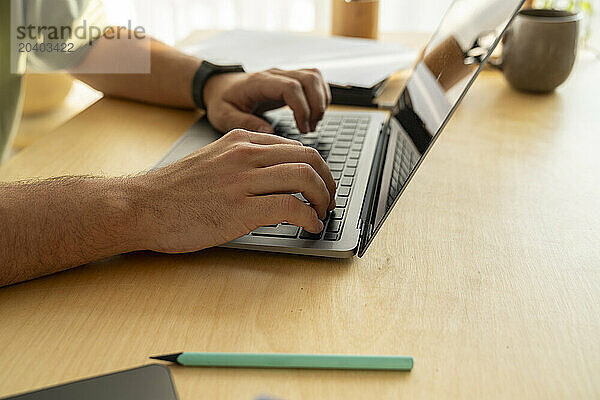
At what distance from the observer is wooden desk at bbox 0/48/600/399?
1.60 ft

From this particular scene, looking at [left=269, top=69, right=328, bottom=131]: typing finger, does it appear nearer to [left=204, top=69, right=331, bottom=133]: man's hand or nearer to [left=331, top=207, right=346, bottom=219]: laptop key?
[left=204, top=69, right=331, bottom=133]: man's hand

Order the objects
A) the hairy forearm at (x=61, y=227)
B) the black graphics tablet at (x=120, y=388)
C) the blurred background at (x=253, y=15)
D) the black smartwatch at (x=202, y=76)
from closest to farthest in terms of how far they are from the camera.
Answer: the black graphics tablet at (x=120, y=388), the hairy forearm at (x=61, y=227), the black smartwatch at (x=202, y=76), the blurred background at (x=253, y=15)

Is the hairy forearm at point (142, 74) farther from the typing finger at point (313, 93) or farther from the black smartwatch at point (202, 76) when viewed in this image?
the typing finger at point (313, 93)

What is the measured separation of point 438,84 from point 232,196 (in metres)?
0.32

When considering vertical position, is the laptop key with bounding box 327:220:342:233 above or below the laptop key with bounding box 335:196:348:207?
below

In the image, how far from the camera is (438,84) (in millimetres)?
786

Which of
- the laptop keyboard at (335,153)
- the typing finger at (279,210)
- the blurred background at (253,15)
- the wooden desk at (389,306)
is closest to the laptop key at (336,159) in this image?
the laptop keyboard at (335,153)

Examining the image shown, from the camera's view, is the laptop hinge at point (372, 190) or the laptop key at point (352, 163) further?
the laptop key at point (352, 163)

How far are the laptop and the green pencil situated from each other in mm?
152

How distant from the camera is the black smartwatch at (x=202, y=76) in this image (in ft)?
3.38

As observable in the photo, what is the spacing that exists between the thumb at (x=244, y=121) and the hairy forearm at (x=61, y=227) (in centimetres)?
32

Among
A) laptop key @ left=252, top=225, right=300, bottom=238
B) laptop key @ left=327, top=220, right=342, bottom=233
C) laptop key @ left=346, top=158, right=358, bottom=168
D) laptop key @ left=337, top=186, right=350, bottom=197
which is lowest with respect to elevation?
laptop key @ left=252, top=225, right=300, bottom=238

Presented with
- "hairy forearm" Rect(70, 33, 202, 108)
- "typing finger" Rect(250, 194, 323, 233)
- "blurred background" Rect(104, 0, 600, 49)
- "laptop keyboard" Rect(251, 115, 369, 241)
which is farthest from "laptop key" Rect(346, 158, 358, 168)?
"blurred background" Rect(104, 0, 600, 49)

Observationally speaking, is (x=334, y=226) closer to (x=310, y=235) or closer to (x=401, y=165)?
(x=310, y=235)
